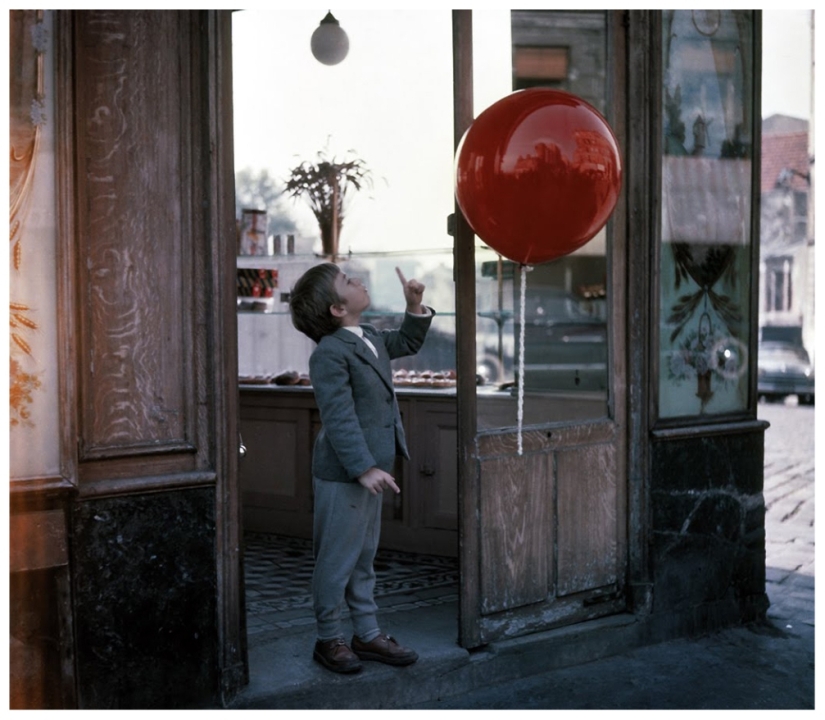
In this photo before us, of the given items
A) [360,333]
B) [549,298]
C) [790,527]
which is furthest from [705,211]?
[790,527]

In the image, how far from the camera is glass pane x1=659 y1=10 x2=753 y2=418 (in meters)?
5.13

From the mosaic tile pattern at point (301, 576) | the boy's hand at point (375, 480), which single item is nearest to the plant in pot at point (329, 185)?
the mosaic tile pattern at point (301, 576)

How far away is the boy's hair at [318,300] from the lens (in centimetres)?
405

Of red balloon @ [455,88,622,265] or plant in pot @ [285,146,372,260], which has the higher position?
plant in pot @ [285,146,372,260]

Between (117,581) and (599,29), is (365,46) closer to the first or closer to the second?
(599,29)

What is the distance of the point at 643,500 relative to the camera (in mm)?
5023

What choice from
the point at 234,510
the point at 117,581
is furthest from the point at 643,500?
the point at 117,581

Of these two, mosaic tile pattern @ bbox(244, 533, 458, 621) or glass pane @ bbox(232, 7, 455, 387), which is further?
glass pane @ bbox(232, 7, 455, 387)

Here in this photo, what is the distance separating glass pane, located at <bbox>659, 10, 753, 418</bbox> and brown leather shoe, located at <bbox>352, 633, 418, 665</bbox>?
189 centimetres

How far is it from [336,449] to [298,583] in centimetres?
203

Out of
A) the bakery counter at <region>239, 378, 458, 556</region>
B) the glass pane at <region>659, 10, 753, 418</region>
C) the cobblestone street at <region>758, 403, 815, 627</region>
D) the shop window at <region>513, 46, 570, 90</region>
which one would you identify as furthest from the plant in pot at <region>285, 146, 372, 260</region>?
the cobblestone street at <region>758, 403, 815, 627</region>

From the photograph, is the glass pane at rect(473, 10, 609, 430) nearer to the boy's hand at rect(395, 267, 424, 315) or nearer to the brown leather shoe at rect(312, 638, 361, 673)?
the boy's hand at rect(395, 267, 424, 315)

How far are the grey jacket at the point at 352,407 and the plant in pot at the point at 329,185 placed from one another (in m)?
3.22

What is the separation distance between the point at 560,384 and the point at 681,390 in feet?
2.39
